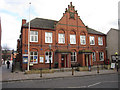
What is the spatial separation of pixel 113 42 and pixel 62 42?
13499 millimetres

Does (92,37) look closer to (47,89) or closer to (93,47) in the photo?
(93,47)

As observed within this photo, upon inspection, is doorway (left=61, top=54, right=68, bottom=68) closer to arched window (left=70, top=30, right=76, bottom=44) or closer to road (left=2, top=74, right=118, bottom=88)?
arched window (left=70, top=30, right=76, bottom=44)

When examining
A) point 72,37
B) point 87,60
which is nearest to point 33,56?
point 72,37

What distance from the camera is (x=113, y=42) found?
28422 mm

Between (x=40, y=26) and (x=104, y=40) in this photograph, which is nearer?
(x=40, y=26)

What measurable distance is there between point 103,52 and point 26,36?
62.9ft

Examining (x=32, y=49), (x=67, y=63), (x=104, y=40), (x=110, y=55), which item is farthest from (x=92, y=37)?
(x=32, y=49)

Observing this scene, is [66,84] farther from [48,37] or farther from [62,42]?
[62,42]

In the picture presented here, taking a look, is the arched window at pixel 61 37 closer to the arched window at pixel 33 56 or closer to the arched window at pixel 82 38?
the arched window at pixel 82 38

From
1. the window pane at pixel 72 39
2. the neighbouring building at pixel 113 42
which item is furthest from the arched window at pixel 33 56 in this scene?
the neighbouring building at pixel 113 42

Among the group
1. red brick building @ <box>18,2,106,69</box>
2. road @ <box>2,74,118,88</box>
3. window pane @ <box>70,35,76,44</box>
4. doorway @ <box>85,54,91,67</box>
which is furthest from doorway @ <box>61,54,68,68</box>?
road @ <box>2,74,118,88</box>

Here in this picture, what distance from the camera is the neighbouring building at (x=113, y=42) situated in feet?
90.4

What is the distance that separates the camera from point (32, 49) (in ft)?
68.7

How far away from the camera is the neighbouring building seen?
90.4 feet
